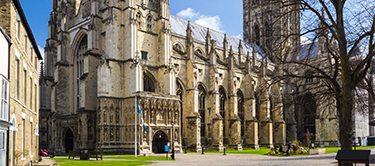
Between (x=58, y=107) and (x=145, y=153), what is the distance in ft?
48.4

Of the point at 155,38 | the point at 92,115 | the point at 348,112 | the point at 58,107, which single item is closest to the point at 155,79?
the point at 155,38

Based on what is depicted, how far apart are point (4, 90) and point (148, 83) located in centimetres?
2794

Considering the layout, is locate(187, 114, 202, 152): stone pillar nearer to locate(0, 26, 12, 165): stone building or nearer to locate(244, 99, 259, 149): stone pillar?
locate(244, 99, 259, 149): stone pillar

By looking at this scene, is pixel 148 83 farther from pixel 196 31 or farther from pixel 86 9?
pixel 196 31

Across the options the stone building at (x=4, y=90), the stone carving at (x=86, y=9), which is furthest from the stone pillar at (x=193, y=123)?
the stone building at (x=4, y=90)

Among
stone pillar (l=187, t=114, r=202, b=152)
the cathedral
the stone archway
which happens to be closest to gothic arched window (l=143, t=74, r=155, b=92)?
the cathedral

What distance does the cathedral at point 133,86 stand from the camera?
36750mm

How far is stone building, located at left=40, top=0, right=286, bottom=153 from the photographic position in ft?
121

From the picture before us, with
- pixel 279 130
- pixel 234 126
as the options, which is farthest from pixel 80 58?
pixel 279 130

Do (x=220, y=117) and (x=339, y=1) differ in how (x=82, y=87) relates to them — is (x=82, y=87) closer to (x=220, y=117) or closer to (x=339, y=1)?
(x=220, y=117)

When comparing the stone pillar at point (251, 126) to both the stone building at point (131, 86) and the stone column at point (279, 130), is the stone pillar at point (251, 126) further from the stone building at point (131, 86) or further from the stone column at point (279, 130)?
the stone column at point (279, 130)

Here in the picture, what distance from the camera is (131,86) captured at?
37188 mm

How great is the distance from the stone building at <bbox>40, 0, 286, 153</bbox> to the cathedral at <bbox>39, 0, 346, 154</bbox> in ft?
0.35

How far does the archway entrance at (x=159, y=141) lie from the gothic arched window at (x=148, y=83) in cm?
546
